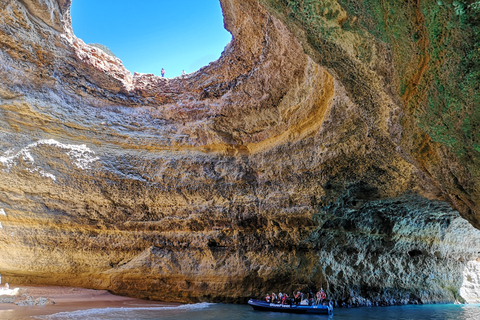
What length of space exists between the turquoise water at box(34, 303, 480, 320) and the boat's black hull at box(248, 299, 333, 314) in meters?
0.22

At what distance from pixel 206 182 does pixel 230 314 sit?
5.10 metres

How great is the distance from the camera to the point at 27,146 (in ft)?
40.2

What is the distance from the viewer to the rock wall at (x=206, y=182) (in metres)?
11.8

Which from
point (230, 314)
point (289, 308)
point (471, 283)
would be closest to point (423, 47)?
point (230, 314)

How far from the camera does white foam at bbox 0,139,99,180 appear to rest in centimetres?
1198

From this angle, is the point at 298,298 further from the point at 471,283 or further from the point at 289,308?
the point at 471,283

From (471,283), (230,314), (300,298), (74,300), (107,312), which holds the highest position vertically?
(471,283)

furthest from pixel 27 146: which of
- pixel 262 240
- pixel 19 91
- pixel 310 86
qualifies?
pixel 310 86

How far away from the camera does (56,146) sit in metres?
12.6

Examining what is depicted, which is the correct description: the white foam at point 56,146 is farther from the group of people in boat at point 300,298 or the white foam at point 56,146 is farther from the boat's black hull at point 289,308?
the group of people in boat at point 300,298

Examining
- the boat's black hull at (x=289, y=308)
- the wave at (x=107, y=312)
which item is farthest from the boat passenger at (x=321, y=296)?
the wave at (x=107, y=312)

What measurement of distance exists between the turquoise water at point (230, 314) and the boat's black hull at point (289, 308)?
22cm

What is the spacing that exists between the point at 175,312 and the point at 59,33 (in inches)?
422

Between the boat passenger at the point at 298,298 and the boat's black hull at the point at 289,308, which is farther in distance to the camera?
the boat passenger at the point at 298,298
